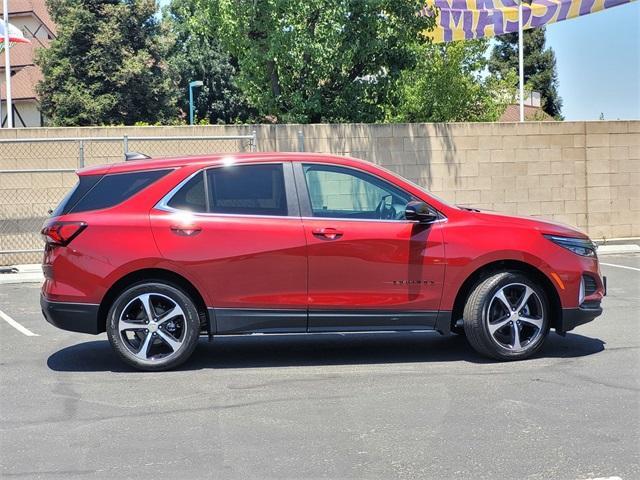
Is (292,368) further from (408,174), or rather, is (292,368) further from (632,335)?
(408,174)

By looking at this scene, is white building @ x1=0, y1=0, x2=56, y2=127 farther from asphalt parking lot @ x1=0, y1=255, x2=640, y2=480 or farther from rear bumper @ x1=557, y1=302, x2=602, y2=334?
rear bumper @ x1=557, y1=302, x2=602, y2=334

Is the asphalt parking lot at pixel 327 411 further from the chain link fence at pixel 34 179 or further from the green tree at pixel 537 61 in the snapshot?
the green tree at pixel 537 61

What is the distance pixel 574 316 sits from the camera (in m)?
7.03

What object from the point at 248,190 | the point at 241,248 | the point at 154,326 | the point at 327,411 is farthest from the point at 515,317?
the point at 154,326

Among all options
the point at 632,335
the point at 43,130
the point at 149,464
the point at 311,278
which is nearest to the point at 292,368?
the point at 311,278

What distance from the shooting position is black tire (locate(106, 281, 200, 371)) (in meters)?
6.74

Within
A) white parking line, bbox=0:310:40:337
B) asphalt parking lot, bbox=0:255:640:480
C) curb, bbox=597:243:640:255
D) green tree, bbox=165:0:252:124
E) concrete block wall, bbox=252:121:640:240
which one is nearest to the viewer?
asphalt parking lot, bbox=0:255:640:480

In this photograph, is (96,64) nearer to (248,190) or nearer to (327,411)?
(248,190)

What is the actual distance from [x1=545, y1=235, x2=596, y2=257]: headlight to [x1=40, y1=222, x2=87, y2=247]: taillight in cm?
376

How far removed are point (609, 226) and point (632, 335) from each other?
29.2 feet

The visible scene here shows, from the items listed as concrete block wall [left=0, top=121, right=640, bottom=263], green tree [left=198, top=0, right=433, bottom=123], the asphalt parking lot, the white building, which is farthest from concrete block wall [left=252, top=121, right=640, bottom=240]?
the white building

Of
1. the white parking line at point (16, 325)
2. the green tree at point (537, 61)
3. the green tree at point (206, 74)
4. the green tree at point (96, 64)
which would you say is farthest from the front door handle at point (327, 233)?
the green tree at point (537, 61)

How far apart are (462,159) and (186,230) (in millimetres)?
9871

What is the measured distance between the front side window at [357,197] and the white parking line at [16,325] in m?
3.53
